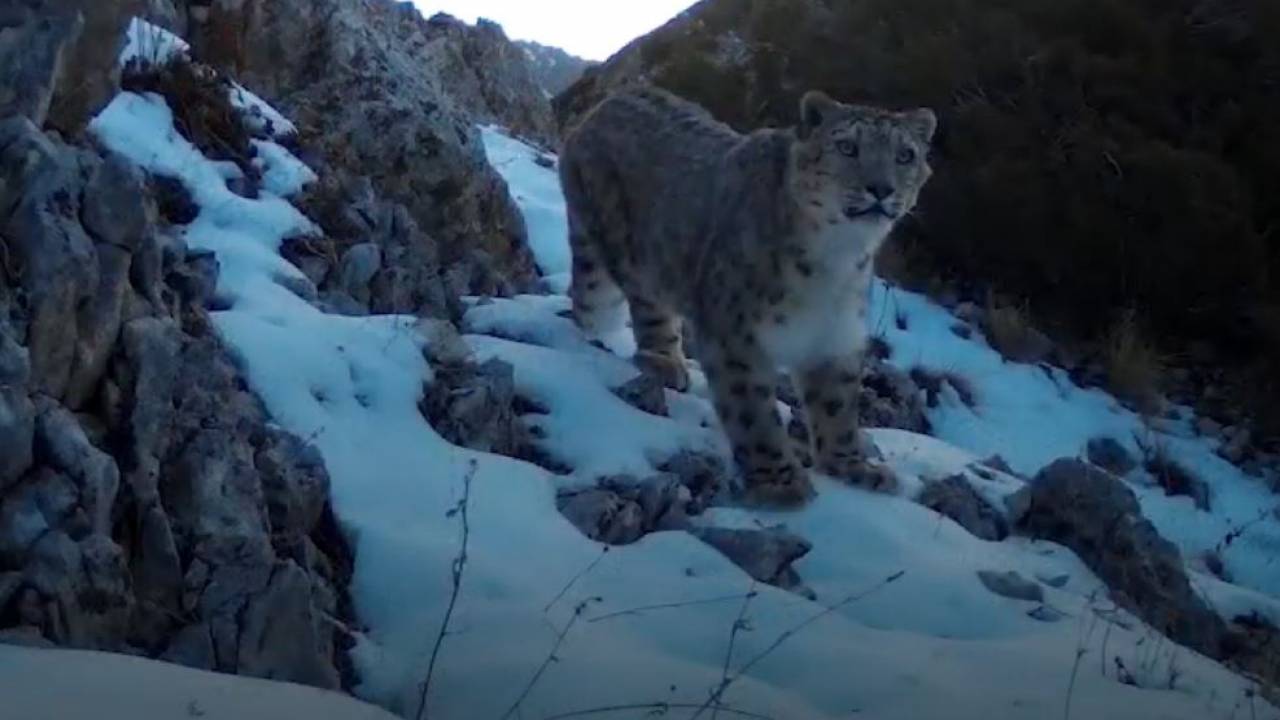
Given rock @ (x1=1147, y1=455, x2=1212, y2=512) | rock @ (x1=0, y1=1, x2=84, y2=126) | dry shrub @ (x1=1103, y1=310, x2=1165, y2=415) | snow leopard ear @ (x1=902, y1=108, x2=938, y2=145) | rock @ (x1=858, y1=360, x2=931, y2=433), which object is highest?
rock @ (x1=0, y1=1, x2=84, y2=126)

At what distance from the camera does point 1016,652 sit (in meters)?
5.90

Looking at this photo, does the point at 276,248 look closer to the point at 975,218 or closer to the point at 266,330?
the point at 266,330

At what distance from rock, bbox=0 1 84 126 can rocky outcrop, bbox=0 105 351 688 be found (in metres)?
0.23

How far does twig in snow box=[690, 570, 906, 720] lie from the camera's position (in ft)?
15.5

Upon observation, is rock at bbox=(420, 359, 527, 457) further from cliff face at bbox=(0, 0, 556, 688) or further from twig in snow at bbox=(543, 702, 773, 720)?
twig in snow at bbox=(543, 702, 773, 720)

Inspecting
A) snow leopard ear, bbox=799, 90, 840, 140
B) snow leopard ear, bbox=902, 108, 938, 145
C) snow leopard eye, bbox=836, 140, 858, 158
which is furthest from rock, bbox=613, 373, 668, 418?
snow leopard ear, bbox=902, 108, 938, 145

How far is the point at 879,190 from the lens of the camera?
7188mm

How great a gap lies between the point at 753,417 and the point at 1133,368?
22.1 feet

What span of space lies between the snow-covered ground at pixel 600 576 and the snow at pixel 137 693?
0.80 m

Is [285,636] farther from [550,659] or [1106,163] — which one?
[1106,163]

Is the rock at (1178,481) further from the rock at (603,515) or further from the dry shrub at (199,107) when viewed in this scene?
the dry shrub at (199,107)

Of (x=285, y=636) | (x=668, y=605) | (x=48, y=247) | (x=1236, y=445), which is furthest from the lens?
(x=1236, y=445)

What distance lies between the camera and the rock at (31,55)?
5895 mm

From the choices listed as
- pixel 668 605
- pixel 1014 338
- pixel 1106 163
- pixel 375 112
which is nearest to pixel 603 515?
pixel 668 605
